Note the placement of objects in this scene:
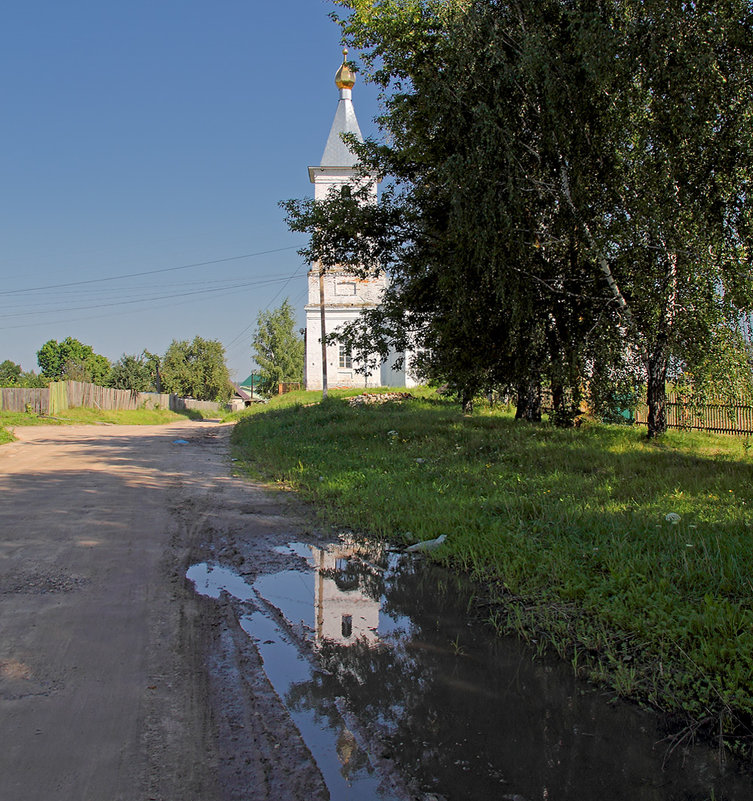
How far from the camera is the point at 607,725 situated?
2912 millimetres

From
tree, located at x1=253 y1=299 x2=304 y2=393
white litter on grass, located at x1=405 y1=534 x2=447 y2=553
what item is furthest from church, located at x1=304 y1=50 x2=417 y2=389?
white litter on grass, located at x1=405 y1=534 x2=447 y2=553

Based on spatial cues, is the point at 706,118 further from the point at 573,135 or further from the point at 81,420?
the point at 81,420

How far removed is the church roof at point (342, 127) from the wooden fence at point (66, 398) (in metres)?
21.2

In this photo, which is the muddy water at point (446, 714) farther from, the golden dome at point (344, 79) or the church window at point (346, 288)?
the golden dome at point (344, 79)

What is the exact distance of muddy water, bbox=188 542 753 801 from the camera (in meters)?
2.45

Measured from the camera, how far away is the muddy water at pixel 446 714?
8.04ft

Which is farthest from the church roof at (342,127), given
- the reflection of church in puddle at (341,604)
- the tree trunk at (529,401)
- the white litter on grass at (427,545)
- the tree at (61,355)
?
the tree at (61,355)

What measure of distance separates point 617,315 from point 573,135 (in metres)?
3.46

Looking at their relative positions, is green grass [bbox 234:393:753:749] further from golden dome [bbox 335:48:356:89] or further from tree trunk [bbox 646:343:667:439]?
golden dome [bbox 335:48:356:89]

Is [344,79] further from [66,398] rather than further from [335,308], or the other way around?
[66,398]

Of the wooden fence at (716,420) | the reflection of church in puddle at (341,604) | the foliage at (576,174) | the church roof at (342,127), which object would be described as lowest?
the reflection of church in puddle at (341,604)

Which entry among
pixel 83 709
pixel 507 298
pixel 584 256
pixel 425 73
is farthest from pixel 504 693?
pixel 425 73

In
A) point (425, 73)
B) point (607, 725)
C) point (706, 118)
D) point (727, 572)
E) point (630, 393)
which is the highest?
point (425, 73)

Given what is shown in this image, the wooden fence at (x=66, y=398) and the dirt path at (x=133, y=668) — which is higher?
the wooden fence at (x=66, y=398)
